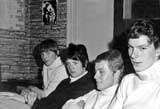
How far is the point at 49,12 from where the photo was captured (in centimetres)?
451

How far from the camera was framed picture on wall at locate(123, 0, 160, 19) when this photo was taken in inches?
129

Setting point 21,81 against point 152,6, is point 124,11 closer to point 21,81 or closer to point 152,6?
point 152,6

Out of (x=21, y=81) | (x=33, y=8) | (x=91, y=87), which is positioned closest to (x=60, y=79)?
(x=91, y=87)

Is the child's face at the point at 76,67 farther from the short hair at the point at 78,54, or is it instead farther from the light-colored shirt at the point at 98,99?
the light-colored shirt at the point at 98,99

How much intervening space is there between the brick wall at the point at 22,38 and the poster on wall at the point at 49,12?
0.07 m

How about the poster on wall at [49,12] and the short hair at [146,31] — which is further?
the poster on wall at [49,12]

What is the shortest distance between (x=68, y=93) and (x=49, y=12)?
1.97 meters

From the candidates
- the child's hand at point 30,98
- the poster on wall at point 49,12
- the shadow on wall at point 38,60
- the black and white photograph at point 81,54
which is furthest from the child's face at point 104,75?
the shadow on wall at point 38,60

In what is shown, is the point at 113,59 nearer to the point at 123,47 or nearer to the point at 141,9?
the point at 123,47

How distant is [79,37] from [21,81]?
1.06m

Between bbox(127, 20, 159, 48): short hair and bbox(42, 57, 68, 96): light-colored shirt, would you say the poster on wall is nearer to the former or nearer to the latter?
bbox(42, 57, 68, 96): light-colored shirt

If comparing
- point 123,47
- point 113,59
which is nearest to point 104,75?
point 113,59

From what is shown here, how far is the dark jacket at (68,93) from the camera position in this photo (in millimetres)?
2654

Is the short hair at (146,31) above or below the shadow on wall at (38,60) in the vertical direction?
above
